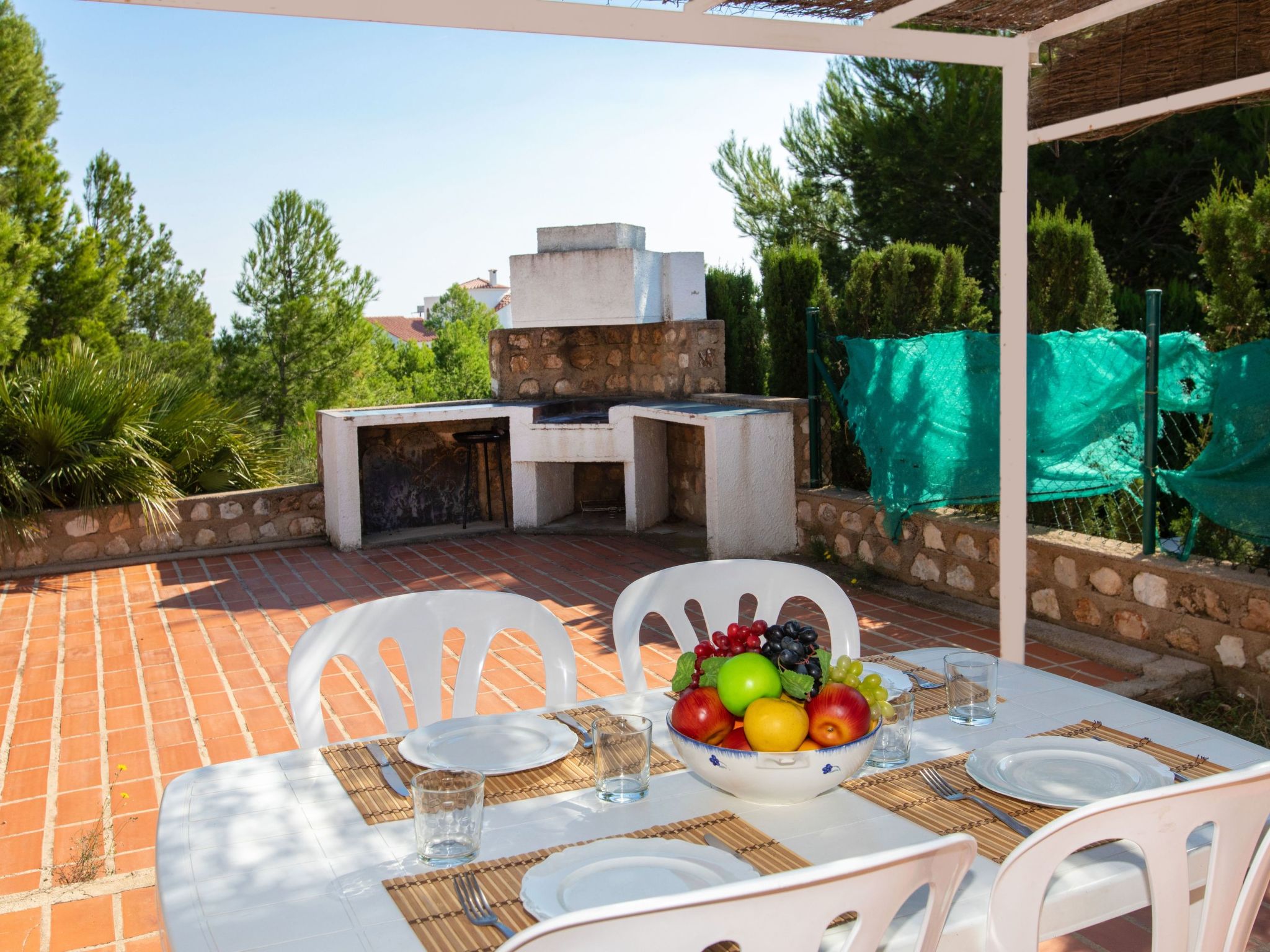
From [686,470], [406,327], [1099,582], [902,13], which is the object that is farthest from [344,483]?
[406,327]

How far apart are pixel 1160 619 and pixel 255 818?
395 centimetres

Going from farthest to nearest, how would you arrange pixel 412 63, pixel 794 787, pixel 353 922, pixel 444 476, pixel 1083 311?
pixel 412 63 < pixel 444 476 < pixel 1083 311 < pixel 794 787 < pixel 353 922

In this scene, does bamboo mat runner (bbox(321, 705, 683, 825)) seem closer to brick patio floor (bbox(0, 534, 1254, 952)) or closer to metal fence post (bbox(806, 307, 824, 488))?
brick patio floor (bbox(0, 534, 1254, 952))

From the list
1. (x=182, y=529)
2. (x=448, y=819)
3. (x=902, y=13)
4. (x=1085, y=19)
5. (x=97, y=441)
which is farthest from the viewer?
(x=182, y=529)

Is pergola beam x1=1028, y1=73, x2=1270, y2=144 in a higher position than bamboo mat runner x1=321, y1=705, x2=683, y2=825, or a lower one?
higher

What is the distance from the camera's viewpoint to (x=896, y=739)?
6.31 ft

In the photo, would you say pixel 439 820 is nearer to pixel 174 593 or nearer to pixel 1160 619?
pixel 1160 619

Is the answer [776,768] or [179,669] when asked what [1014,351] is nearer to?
[776,768]

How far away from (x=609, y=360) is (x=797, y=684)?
7612 millimetres

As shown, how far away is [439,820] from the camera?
5.16ft

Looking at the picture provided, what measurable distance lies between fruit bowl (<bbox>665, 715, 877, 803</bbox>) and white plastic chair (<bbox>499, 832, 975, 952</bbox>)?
1.54 feet

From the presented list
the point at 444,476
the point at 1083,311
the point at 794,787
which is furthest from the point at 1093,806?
the point at 444,476

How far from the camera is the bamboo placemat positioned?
2.18 meters

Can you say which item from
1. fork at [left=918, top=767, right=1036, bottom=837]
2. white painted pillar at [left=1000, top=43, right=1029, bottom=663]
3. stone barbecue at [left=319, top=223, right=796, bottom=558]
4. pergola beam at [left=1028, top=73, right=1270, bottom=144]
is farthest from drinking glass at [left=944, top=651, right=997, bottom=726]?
stone barbecue at [left=319, top=223, right=796, bottom=558]
